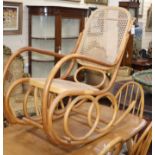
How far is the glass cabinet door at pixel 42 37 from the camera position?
346 centimetres

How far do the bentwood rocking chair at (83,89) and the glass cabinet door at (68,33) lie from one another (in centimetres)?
161

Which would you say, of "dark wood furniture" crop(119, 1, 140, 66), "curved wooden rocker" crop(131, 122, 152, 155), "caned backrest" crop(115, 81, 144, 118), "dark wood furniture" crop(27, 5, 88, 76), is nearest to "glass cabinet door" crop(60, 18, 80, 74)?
"dark wood furniture" crop(27, 5, 88, 76)

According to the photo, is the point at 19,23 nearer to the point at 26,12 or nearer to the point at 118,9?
the point at 26,12

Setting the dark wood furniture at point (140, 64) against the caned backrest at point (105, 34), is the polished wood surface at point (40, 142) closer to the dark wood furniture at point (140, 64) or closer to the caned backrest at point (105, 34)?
the caned backrest at point (105, 34)

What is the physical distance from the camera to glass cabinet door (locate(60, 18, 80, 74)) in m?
3.61

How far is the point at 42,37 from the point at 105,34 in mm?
1641

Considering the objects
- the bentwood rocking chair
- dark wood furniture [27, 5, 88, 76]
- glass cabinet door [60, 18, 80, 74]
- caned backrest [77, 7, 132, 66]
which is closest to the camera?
the bentwood rocking chair

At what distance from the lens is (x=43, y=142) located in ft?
4.64

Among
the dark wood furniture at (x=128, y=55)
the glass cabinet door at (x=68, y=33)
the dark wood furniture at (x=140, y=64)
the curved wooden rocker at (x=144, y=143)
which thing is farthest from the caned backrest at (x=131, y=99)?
the dark wood furniture at (x=140, y=64)

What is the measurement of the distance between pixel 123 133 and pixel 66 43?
2354 millimetres

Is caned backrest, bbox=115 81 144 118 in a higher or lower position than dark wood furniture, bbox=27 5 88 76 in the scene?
lower

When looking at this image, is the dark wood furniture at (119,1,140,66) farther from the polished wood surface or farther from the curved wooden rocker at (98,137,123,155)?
the curved wooden rocker at (98,137,123,155)

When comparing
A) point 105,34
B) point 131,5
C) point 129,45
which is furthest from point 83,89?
point 131,5

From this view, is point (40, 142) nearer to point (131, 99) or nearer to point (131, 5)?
point (131, 99)
